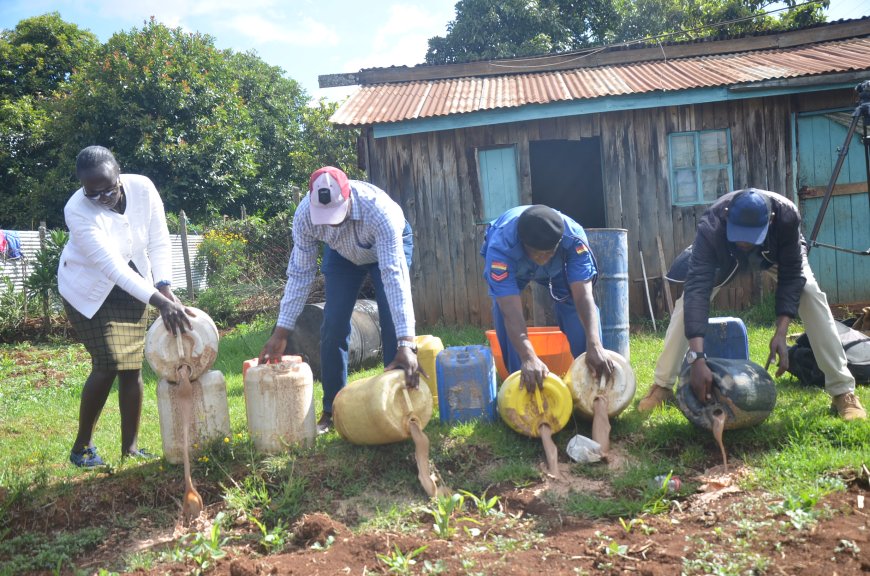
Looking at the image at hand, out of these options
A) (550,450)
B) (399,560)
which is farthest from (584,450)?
(399,560)

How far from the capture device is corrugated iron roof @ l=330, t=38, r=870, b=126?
26.2ft

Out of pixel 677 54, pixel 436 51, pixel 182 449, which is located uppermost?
pixel 436 51

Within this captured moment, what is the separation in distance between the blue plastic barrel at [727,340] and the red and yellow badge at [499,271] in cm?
171

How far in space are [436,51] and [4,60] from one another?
14.6 m

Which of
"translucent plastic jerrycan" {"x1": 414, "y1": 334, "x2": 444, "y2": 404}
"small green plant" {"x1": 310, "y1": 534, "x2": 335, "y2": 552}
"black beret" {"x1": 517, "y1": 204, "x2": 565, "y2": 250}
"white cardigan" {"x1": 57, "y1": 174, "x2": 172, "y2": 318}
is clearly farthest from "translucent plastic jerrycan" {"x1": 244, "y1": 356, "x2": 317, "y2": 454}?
"black beret" {"x1": 517, "y1": 204, "x2": 565, "y2": 250}

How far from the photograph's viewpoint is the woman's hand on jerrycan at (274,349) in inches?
147

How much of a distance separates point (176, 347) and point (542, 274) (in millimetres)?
2210

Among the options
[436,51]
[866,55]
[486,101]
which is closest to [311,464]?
[486,101]

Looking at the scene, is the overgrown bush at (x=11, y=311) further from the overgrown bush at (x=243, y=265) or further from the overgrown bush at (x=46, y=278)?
the overgrown bush at (x=243, y=265)

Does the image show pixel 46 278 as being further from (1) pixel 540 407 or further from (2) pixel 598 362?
(2) pixel 598 362

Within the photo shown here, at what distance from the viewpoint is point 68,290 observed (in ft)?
12.1

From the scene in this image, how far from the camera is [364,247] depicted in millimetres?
3875

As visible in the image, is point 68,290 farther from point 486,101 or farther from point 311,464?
point 486,101

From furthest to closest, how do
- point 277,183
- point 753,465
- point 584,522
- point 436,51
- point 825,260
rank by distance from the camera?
point 277,183, point 436,51, point 825,260, point 753,465, point 584,522
